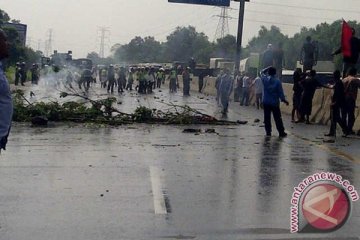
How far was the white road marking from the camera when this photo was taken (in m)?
7.73

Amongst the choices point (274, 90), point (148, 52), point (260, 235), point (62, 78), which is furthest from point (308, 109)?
point (148, 52)

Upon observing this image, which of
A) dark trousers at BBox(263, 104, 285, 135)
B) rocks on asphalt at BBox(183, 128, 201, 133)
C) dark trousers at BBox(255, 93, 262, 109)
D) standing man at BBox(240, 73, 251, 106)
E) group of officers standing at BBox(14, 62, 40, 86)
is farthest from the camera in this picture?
group of officers standing at BBox(14, 62, 40, 86)

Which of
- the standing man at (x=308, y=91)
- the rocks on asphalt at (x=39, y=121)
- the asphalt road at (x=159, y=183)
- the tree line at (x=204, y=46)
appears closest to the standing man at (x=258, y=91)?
the standing man at (x=308, y=91)

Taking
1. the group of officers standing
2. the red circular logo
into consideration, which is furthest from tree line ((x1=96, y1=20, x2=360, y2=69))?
the red circular logo

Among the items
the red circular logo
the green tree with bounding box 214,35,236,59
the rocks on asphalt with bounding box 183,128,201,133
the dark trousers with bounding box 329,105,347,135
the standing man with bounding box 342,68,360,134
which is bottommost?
the rocks on asphalt with bounding box 183,128,201,133

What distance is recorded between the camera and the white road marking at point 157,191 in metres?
7.73

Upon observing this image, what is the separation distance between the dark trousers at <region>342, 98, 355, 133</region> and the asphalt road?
1.14 metres

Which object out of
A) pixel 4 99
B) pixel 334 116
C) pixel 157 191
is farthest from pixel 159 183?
pixel 334 116

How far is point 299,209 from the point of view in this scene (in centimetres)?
636

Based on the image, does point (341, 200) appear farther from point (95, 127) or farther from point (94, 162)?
point (95, 127)

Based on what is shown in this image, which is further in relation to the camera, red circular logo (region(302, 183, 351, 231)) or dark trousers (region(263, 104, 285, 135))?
dark trousers (region(263, 104, 285, 135))

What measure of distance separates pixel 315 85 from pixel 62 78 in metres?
31.6

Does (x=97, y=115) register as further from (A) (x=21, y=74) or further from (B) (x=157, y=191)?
(A) (x=21, y=74)

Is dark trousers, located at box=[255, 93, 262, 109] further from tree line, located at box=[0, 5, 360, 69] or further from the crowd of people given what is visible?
tree line, located at box=[0, 5, 360, 69]
